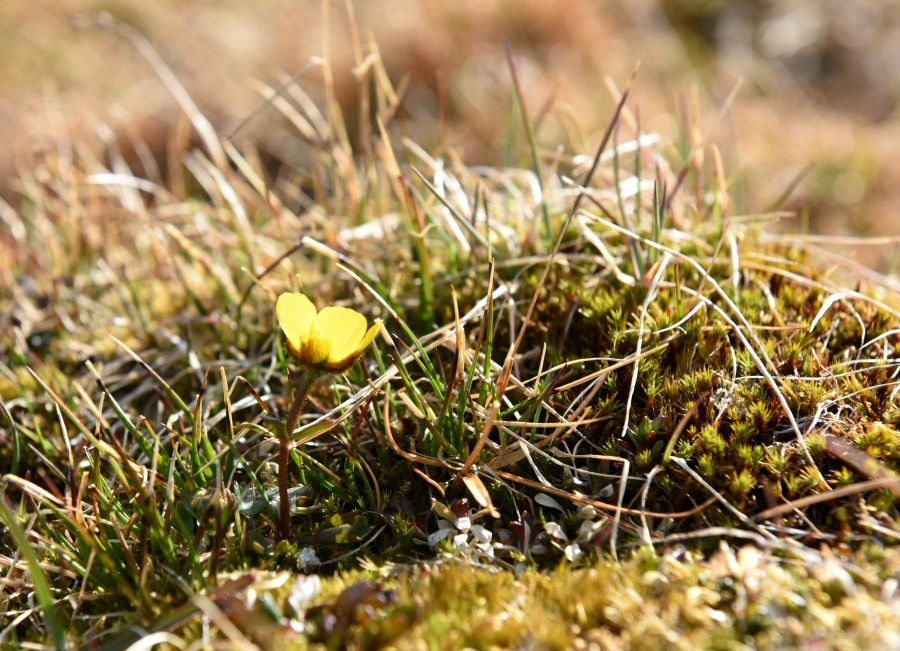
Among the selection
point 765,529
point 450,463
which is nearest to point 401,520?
point 450,463

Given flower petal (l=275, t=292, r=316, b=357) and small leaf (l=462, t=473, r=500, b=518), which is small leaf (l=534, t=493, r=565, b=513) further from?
flower petal (l=275, t=292, r=316, b=357)

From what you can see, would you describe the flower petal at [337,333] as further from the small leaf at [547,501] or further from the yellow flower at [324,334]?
the small leaf at [547,501]

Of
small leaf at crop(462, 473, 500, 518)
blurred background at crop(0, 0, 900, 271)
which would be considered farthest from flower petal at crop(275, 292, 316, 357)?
blurred background at crop(0, 0, 900, 271)

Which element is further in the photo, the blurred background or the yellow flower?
the blurred background

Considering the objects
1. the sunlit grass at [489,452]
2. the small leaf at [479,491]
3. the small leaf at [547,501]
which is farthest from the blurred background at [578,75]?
the small leaf at [479,491]

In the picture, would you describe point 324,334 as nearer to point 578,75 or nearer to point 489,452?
point 489,452

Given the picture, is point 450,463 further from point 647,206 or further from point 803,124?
point 803,124
